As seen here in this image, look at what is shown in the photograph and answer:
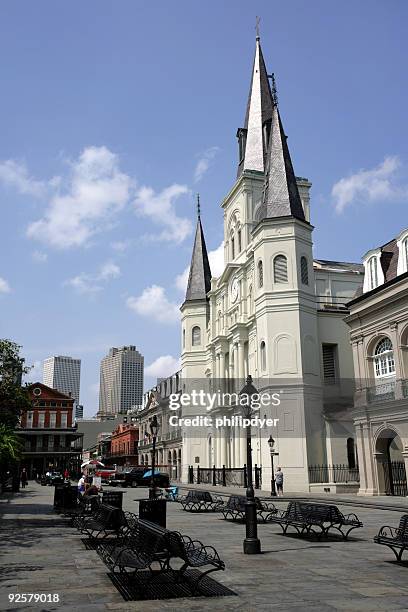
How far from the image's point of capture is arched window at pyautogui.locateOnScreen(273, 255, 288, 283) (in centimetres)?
4112

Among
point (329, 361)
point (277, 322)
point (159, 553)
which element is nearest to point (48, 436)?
point (329, 361)

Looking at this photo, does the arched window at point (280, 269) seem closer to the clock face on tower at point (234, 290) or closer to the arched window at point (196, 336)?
the clock face on tower at point (234, 290)

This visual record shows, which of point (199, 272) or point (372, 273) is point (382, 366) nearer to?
point (372, 273)

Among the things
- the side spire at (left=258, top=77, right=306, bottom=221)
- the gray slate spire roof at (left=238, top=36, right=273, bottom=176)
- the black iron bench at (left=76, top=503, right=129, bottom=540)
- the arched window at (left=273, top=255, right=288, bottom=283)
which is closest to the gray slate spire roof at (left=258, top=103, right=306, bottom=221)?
the side spire at (left=258, top=77, right=306, bottom=221)

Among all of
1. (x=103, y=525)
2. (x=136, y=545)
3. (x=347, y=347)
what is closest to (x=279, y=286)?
(x=347, y=347)

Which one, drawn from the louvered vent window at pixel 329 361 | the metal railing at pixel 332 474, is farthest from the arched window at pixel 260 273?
the metal railing at pixel 332 474

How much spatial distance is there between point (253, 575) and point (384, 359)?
23.1m

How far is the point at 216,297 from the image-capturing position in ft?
181

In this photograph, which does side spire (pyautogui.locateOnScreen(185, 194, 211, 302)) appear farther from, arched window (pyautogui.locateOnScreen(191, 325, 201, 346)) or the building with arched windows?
the building with arched windows

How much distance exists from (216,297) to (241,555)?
43.8m

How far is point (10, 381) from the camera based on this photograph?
21.9 meters

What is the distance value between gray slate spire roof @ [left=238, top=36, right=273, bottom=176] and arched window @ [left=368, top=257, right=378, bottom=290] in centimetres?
2141

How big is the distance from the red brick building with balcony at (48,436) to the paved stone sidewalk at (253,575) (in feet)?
258

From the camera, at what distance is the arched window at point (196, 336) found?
58.7 meters
